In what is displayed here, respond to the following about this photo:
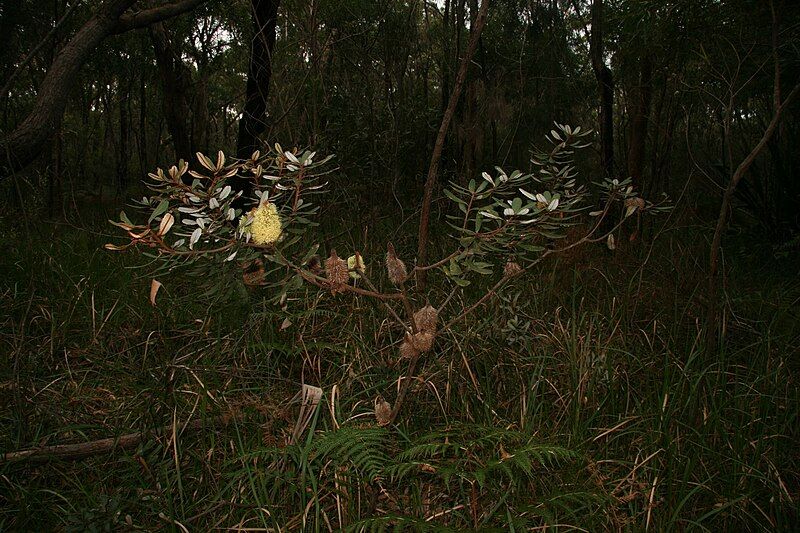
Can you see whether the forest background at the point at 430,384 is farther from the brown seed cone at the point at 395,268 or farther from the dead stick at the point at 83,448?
the brown seed cone at the point at 395,268

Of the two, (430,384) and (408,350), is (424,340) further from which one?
(430,384)

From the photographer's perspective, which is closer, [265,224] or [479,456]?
[265,224]

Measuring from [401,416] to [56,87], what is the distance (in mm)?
2299

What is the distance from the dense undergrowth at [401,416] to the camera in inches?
67.6

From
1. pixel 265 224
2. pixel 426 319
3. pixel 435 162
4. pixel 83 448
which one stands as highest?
pixel 435 162

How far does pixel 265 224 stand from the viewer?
1699mm

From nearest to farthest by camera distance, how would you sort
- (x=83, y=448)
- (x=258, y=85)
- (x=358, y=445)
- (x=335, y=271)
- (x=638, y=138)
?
(x=358, y=445), (x=335, y=271), (x=83, y=448), (x=258, y=85), (x=638, y=138)

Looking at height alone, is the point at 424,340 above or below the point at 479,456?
above

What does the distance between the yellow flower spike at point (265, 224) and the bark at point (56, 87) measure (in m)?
1.60

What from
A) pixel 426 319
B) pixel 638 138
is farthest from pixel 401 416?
pixel 638 138

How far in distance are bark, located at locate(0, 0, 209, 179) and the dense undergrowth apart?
0.69 m

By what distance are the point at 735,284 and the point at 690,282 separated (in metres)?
0.40

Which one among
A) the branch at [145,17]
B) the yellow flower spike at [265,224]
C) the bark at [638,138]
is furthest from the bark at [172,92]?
the yellow flower spike at [265,224]

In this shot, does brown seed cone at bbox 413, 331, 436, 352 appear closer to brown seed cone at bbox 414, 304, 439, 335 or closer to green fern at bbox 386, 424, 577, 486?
brown seed cone at bbox 414, 304, 439, 335
